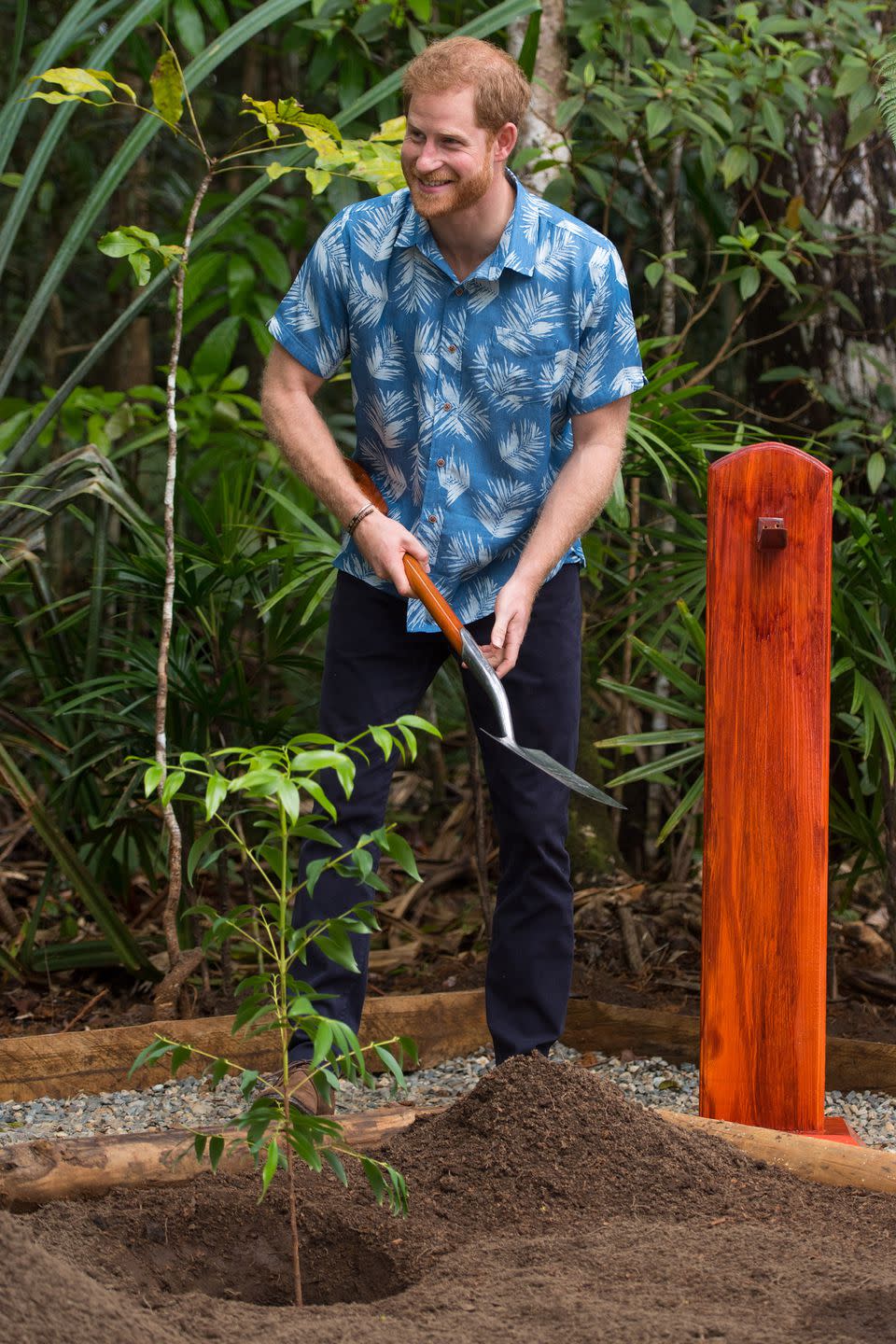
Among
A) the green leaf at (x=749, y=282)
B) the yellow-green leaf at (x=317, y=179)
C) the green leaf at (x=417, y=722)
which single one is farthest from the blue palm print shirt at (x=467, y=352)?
the green leaf at (x=749, y=282)

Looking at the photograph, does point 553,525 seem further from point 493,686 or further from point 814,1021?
point 814,1021

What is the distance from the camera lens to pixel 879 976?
11.7 ft

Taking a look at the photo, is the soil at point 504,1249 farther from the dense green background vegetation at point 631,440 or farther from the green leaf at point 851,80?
the green leaf at point 851,80

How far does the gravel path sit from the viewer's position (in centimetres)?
273

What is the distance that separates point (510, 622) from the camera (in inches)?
92.3

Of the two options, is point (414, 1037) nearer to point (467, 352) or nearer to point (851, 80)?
point (467, 352)

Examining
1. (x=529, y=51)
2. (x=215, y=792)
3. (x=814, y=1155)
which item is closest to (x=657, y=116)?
(x=529, y=51)

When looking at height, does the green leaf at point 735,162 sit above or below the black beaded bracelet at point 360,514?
above

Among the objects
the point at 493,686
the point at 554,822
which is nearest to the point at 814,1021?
the point at 554,822

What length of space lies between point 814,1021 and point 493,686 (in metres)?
0.80

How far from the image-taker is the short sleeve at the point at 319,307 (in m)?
2.51

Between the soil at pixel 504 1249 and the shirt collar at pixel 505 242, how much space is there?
1.29m

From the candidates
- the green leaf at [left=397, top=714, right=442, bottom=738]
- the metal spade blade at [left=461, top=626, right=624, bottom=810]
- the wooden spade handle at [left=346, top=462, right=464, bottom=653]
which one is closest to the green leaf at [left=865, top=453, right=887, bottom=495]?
the wooden spade handle at [left=346, top=462, right=464, bottom=653]

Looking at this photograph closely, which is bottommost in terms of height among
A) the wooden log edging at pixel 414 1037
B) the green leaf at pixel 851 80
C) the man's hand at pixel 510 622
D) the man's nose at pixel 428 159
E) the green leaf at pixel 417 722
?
the wooden log edging at pixel 414 1037
